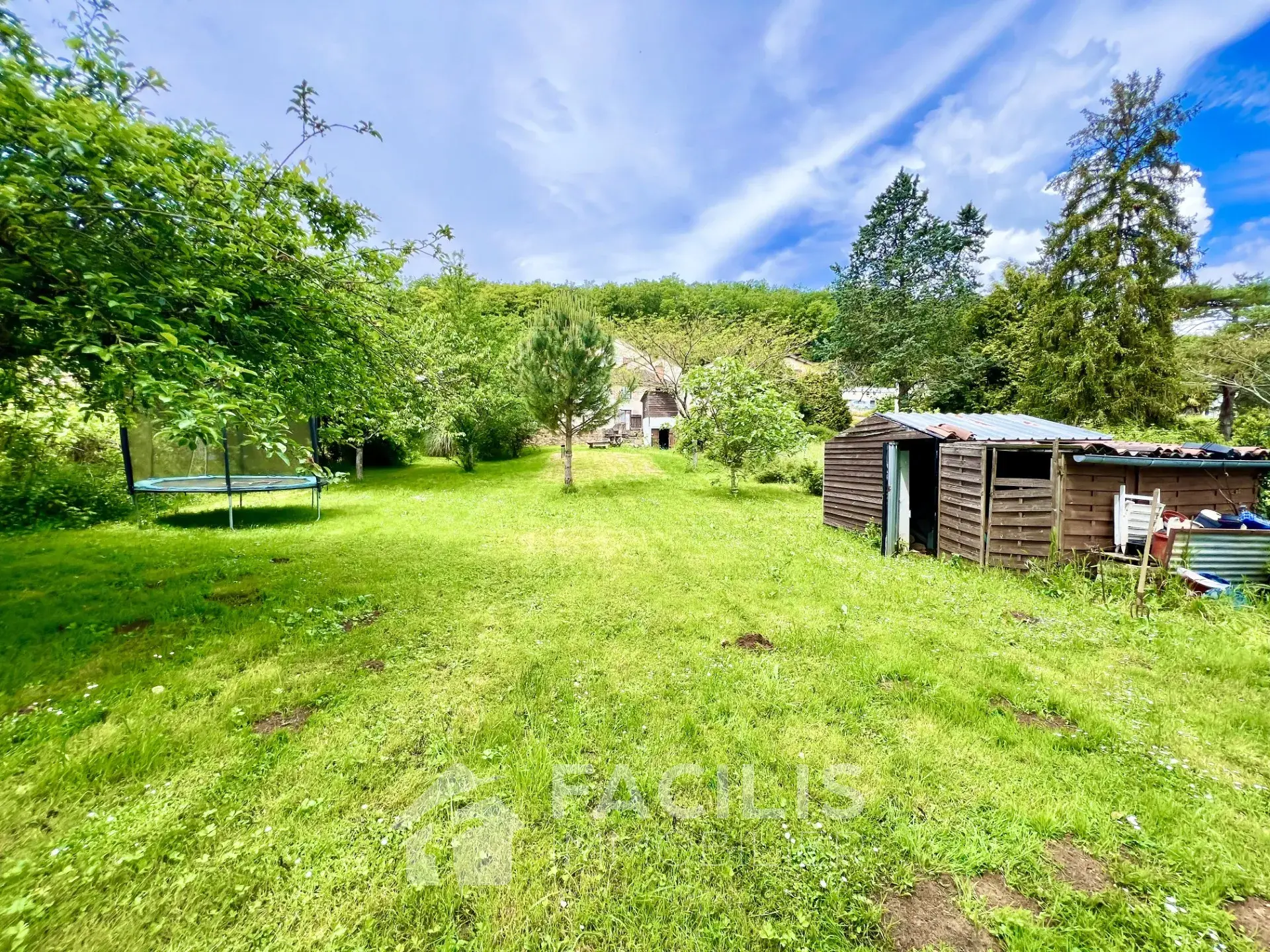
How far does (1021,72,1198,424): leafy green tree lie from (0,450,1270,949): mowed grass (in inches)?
575

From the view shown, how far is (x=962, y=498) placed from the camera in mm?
6801

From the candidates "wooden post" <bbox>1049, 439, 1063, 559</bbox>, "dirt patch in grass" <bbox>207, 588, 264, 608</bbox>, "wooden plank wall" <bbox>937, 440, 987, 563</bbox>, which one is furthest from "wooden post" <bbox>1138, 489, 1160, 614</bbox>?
"dirt patch in grass" <bbox>207, 588, 264, 608</bbox>

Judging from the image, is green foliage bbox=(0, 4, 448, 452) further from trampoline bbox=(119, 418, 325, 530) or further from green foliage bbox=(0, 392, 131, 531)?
trampoline bbox=(119, 418, 325, 530)

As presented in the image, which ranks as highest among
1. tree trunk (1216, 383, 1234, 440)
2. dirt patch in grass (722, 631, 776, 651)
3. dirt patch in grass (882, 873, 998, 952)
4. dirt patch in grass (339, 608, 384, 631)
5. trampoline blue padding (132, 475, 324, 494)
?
tree trunk (1216, 383, 1234, 440)

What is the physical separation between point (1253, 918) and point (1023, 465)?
7032mm

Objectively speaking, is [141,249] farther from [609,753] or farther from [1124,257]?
[1124,257]

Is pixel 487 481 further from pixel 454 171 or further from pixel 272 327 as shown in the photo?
pixel 272 327

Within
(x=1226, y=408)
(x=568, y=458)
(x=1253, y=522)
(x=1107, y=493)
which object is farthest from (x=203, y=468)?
(x=1226, y=408)

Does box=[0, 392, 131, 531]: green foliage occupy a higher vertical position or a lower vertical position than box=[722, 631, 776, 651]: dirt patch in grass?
higher

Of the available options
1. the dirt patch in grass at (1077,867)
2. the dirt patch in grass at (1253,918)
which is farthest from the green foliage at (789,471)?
the dirt patch in grass at (1253,918)

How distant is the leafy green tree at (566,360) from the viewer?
12.8m

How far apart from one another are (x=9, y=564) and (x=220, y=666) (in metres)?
5.20

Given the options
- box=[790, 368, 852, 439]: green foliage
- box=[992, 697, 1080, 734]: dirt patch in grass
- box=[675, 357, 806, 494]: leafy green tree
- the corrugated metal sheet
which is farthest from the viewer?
box=[790, 368, 852, 439]: green foliage

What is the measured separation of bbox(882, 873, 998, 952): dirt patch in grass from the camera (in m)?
1.78
